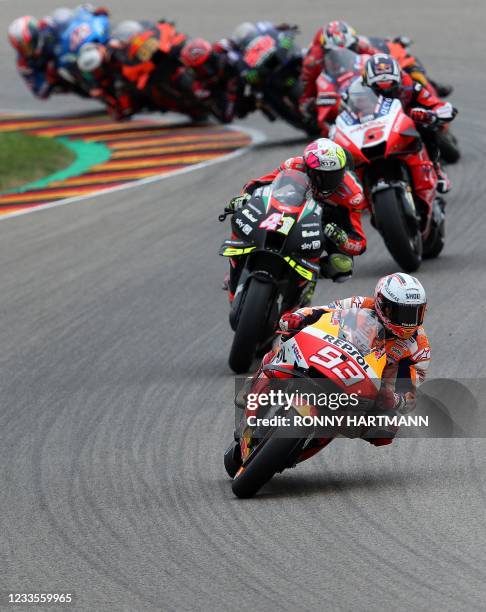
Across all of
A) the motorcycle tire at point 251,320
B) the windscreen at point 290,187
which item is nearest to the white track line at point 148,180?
the windscreen at point 290,187

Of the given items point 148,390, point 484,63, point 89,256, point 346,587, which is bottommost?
point 484,63

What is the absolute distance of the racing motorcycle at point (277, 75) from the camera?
18016 mm

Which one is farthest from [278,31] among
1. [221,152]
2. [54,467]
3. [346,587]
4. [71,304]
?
[346,587]

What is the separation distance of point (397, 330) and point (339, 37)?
27.4 ft

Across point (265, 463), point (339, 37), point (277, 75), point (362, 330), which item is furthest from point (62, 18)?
point (265, 463)

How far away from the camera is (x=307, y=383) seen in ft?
24.2

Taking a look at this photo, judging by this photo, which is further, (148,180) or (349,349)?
(148,180)

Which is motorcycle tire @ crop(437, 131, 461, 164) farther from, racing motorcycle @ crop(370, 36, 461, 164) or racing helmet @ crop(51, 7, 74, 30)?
racing helmet @ crop(51, 7, 74, 30)

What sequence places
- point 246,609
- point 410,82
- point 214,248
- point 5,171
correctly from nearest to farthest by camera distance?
point 246,609, point 410,82, point 214,248, point 5,171

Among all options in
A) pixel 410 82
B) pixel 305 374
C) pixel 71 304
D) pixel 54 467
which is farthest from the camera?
pixel 410 82

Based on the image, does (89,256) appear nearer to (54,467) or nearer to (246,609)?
(54,467)

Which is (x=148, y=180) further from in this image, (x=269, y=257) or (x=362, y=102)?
(x=269, y=257)

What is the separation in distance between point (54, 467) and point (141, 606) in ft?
7.61

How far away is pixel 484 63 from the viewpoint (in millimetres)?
22719
